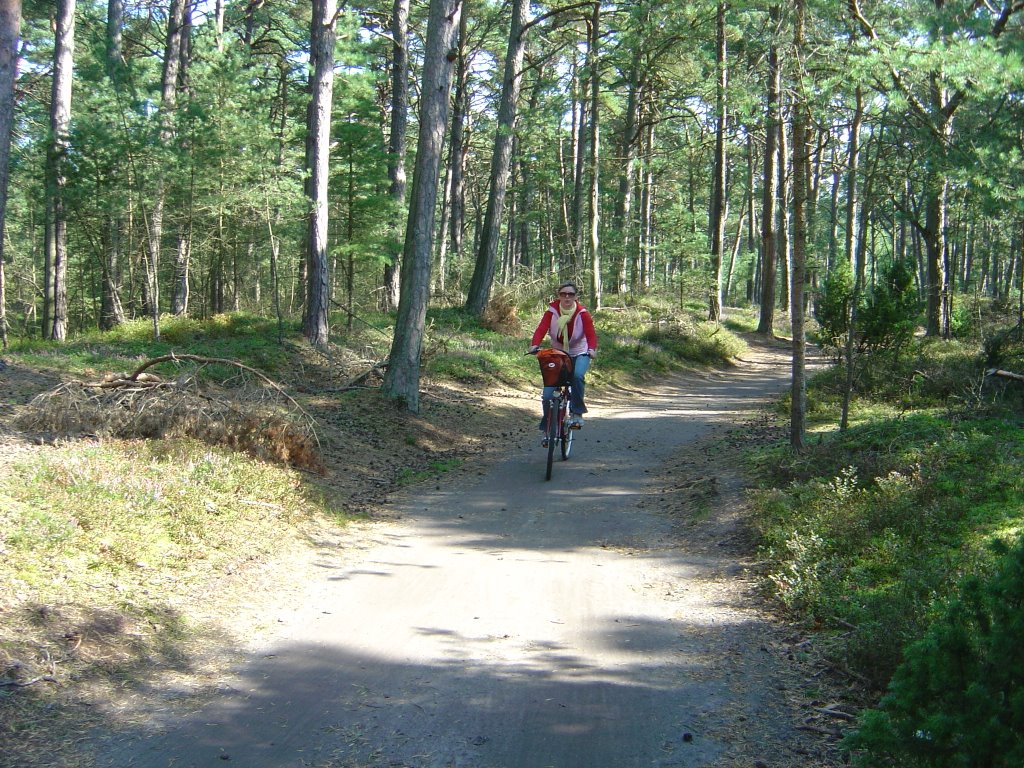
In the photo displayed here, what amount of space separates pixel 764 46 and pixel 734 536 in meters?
6.88

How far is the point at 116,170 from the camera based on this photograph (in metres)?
17.6

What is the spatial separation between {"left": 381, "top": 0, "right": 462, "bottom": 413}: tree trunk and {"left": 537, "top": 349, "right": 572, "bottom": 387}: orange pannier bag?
289cm

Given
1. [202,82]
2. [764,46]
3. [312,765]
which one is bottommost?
[312,765]

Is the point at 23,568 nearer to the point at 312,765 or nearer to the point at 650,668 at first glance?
the point at 312,765

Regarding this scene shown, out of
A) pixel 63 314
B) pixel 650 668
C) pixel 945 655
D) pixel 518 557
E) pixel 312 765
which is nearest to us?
pixel 945 655

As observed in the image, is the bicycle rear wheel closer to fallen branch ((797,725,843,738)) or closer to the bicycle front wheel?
the bicycle front wheel

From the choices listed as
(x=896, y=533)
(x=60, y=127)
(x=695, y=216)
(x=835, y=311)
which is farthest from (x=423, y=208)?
(x=695, y=216)

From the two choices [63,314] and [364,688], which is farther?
[63,314]

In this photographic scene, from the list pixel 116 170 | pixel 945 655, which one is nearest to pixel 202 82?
pixel 116 170

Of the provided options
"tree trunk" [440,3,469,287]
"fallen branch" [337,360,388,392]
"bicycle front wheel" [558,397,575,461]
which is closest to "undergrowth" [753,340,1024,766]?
"bicycle front wheel" [558,397,575,461]

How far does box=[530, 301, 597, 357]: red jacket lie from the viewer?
416 inches

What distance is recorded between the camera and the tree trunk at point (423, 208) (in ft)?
40.8

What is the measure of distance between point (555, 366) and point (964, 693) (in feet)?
25.6

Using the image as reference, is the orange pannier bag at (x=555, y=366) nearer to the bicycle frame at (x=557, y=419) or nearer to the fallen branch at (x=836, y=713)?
the bicycle frame at (x=557, y=419)
